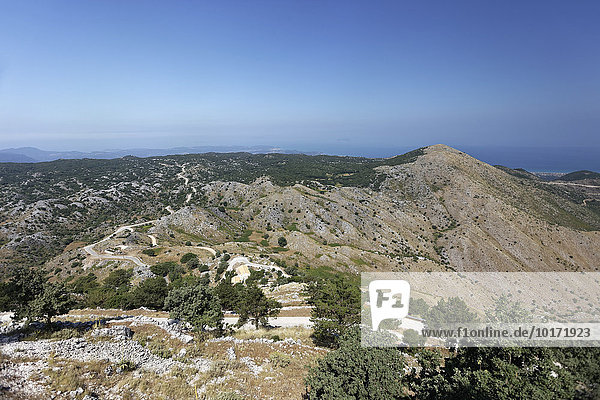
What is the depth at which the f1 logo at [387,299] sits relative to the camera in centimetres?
2428

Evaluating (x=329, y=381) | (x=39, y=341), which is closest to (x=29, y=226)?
(x=39, y=341)

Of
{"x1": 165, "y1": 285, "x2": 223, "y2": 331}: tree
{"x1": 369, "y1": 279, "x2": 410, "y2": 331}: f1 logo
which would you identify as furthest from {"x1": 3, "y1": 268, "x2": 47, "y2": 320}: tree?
{"x1": 369, "y1": 279, "x2": 410, "y2": 331}: f1 logo

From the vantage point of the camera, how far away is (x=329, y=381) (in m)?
14.8

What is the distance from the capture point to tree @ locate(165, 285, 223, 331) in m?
27.8

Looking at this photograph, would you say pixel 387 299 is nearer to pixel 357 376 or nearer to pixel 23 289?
pixel 357 376

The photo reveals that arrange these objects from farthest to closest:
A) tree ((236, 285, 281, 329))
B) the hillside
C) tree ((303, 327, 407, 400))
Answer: the hillside, tree ((236, 285, 281, 329)), tree ((303, 327, 407, 400))

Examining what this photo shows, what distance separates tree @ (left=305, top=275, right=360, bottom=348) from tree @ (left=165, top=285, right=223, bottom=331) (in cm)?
1148

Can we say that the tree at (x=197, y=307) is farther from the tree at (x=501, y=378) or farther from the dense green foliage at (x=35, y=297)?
the tree at (x=501, y=378)

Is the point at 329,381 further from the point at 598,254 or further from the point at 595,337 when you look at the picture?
the point at 598,254

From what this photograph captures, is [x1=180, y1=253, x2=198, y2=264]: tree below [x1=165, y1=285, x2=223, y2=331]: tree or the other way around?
below

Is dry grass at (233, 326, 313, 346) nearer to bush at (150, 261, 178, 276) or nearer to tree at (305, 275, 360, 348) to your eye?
tree at (305, 275, 360, 348)

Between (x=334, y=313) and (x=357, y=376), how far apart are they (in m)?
14.4

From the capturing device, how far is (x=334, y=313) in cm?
2905

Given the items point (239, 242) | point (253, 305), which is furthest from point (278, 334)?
point (239, 242)
